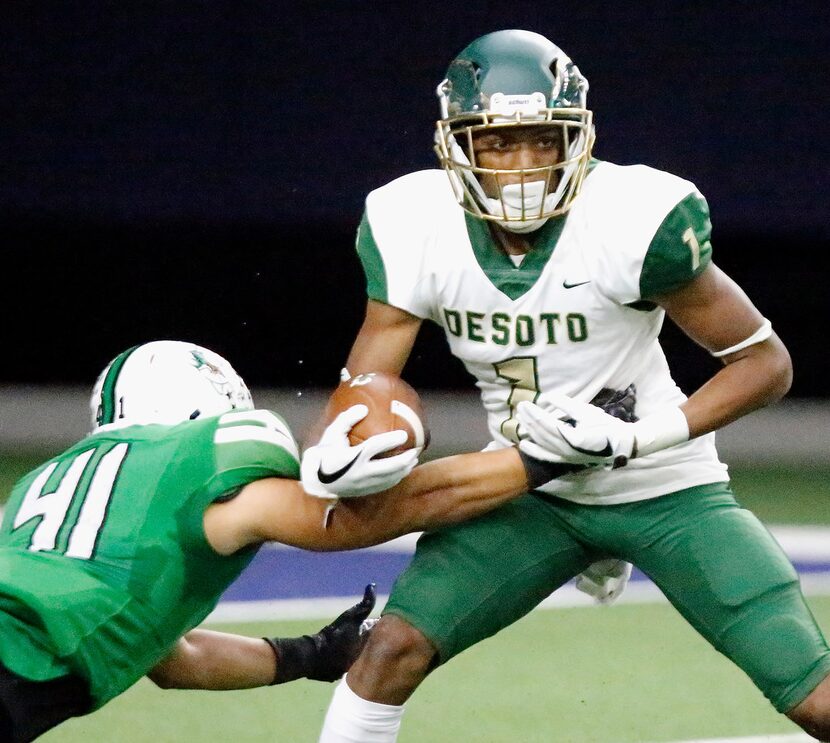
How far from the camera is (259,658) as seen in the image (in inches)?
125

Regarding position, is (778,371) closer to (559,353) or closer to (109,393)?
(559,353)

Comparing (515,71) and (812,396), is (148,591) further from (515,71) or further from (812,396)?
(812,396)

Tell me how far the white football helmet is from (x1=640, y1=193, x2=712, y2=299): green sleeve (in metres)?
0.77

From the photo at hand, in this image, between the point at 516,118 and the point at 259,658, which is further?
the point at 259,658

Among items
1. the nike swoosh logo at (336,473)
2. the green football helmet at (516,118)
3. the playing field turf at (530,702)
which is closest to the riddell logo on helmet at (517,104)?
the green football helmet at (516,118)

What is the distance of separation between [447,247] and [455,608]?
67 cm

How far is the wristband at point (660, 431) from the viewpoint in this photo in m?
2.70

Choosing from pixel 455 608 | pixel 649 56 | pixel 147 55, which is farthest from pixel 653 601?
pixel 147 55

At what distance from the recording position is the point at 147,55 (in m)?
7.07

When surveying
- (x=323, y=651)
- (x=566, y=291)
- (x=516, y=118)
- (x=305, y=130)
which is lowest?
(x=323, y=651)

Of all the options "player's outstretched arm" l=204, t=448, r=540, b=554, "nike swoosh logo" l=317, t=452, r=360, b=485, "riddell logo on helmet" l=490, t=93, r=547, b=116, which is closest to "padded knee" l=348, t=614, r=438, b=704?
"player's outstretched arm" l=204, t=448, r=540, b=554

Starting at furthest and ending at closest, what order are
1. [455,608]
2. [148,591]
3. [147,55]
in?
[147,55], [455,608], [148,591]

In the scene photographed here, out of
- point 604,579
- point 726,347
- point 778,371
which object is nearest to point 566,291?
point 726,347

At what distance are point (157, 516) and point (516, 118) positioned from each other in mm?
954
